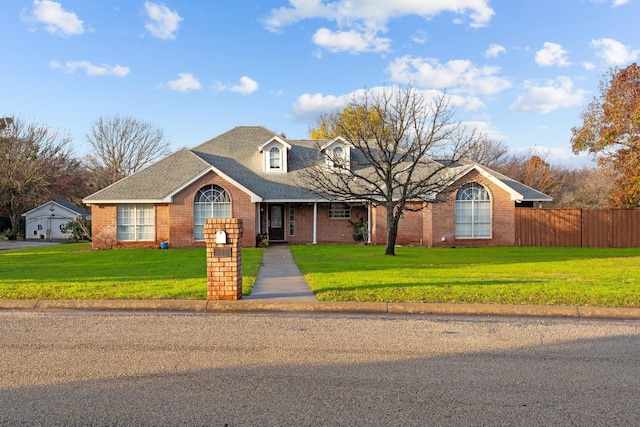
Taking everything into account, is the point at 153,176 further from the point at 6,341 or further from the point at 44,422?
the point at 44,422

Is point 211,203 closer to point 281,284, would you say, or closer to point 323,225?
point 323,225

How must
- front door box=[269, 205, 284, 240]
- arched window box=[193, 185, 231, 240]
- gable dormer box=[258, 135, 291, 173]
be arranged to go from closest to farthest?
arched window box=[193, 185, 231, 240]
front door box=[269, 205, 284, 240]
gable dormer box=[258, 135, 291, 173]

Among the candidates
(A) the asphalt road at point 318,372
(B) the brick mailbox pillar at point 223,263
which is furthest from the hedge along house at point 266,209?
(A) the asphalt road at point 318,372

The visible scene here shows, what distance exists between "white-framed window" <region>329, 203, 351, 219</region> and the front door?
2.69 metres

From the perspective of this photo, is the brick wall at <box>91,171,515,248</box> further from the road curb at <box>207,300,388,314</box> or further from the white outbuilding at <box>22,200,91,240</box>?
the white outbuilding at <box>22,200,91,240</box>

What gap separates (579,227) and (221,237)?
2167cm

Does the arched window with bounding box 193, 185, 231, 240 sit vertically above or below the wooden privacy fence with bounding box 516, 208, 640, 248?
above

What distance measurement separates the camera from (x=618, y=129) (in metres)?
23.4

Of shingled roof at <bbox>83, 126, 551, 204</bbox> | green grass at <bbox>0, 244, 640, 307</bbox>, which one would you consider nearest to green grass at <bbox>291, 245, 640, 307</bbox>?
green grass at <bbox>0, 244, 640, 307</bbox>

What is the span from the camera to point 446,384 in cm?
502

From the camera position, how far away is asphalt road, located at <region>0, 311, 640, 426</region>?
4281 millimetres

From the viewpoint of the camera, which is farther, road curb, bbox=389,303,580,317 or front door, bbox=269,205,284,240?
front door, bbox=269,205,284,240

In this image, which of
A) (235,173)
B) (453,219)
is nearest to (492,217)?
(453,219)

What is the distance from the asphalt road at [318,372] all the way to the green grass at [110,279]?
1937mm
